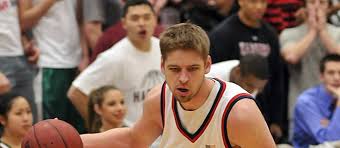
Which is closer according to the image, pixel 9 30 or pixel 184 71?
pixel 184 71

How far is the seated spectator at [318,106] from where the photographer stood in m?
6.96

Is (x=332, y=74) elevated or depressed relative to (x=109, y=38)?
depressed

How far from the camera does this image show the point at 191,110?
448 centimetres

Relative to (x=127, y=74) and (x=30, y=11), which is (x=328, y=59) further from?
(x=30, y=11)

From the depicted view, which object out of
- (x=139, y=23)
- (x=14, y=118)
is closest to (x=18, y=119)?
(x=14, y=118)

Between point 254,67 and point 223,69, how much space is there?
245 mm

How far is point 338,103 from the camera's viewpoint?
689 cm

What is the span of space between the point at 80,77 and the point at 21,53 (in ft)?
1.69

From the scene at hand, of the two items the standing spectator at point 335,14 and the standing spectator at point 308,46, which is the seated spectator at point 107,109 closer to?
the standing spectator at point 308,46

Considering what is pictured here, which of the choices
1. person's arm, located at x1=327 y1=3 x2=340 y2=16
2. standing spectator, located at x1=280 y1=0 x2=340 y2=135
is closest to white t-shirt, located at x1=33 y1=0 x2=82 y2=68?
standing spectator, located at x1=280 y1=0 x2=340 y2=135

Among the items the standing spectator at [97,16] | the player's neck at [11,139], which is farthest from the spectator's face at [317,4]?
the player's neck at [11,139]

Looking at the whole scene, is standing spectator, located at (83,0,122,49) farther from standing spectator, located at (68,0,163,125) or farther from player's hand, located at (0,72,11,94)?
player's hand, located at (0,72,11,94)

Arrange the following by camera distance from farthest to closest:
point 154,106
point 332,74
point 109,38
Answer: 1. point 109,38
2. point 332,74
3. point 154,106

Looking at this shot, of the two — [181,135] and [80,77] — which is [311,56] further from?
[181,135]
